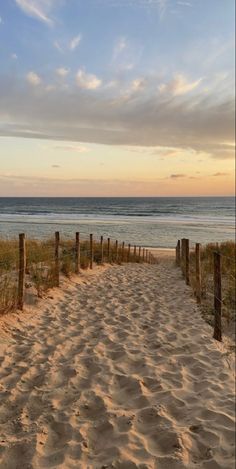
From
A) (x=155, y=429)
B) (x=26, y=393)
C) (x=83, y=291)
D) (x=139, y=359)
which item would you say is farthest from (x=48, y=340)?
(x=83, y=291)

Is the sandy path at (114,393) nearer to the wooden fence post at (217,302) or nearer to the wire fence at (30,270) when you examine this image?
the wooden fence post at (217,302)

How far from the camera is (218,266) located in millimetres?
7203

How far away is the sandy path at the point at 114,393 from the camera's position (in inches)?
134

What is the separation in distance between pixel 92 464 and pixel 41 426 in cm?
72

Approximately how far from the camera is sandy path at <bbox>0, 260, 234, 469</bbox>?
3.41 m

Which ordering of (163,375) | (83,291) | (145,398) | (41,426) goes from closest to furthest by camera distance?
(41,426) < (145,398) < (163,375) < (83,291)

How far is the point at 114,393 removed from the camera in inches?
179

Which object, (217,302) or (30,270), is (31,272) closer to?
(30,270)

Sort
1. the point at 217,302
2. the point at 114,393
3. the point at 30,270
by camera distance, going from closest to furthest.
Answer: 1. the point at 114,393
2. the point at 217,302
3. the point at 30,270

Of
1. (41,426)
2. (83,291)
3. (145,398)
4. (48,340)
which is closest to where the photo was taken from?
(41,426)

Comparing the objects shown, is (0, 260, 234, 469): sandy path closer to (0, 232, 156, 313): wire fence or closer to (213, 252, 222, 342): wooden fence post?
(213, 252, 222, 342): wooden fence post

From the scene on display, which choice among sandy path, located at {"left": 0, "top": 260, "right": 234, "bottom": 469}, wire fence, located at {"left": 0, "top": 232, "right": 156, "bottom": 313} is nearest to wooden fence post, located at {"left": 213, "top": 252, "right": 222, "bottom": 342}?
sandy path, located at {"left": 0, "top": 260, "right": 234, "bottom": 469}

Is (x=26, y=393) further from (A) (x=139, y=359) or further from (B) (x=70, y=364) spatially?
(A) (x=139, y=359)

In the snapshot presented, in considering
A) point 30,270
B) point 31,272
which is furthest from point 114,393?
point 30,270
